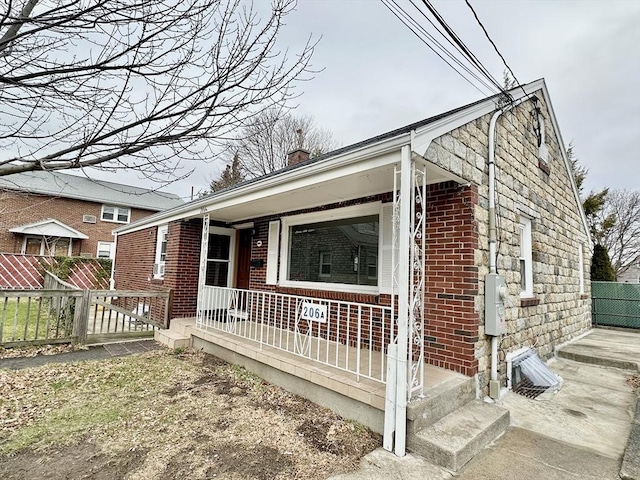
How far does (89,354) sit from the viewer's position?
5949 millimetres

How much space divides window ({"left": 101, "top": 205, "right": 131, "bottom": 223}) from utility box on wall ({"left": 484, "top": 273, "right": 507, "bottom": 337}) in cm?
2391

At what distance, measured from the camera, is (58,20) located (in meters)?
1.88

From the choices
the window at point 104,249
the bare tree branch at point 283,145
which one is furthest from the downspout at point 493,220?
the window at point 104,249

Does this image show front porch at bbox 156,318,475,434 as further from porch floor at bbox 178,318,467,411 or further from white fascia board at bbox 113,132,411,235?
white fascia board at bbox 113,132,411,235

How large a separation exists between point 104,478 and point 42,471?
0.57 m

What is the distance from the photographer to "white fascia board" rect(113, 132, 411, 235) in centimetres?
320

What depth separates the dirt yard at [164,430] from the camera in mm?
2633

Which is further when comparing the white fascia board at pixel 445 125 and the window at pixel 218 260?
the window at pixel 218 260

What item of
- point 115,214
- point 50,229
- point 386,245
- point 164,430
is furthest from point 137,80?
point 115,214

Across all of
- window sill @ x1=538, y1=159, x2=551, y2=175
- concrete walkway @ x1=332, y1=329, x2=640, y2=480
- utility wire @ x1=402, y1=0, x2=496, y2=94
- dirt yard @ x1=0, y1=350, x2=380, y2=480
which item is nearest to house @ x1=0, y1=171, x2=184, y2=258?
dirt yard @ x1=0, y1=350, x2=380, y2=480

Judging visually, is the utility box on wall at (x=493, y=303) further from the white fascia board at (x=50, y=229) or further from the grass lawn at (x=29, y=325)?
the white fascia board at (x=50, y=229)

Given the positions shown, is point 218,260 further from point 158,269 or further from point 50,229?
point 50,229

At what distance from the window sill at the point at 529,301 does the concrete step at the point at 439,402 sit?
2023 mm

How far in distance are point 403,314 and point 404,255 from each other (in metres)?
0.54
